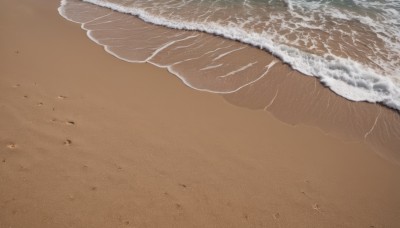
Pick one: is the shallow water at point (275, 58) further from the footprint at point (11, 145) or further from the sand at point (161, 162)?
the footprint at point (11, 145)

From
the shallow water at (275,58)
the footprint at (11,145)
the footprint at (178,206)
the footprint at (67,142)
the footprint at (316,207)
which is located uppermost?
the shallow water at (275,58)

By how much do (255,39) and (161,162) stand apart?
195 inches

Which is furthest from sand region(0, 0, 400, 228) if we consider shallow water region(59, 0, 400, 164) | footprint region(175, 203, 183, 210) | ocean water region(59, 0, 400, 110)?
ocean water region(59, 0, 400, 110)

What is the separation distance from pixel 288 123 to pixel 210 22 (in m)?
4.83

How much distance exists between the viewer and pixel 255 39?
321 inches

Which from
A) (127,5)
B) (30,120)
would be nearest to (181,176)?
(30,120)

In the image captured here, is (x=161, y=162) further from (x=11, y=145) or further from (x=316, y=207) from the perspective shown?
(x=316, y=207)

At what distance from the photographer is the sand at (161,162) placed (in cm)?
398

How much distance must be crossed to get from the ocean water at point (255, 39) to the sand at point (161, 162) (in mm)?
1178

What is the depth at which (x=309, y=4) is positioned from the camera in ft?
35.7

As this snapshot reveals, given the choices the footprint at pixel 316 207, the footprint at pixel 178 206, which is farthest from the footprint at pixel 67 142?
the footprint at pixel 316 207

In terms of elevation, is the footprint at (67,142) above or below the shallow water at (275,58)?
below

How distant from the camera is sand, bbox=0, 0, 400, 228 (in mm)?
3979

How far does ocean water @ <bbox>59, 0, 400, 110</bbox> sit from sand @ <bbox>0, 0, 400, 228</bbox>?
3.86ft
